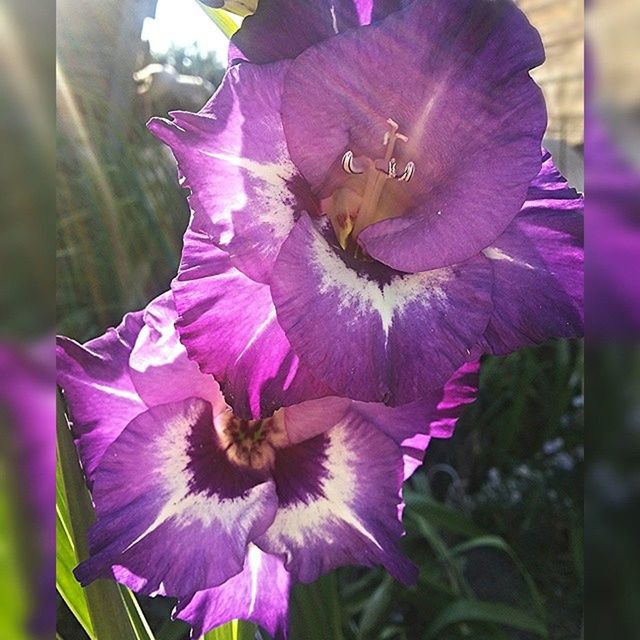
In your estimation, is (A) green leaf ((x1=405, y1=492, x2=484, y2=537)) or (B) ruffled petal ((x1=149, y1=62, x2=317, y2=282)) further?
(A) green leaf ((x1=405, y1=492, x2=484, y2=537))

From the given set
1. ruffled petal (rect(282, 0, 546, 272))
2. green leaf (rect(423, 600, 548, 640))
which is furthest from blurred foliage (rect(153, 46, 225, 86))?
green leaf (rect(423, 600, 548, 640))

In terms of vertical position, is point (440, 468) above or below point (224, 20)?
below

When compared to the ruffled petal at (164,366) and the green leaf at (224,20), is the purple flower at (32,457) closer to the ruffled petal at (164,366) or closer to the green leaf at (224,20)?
the ruffled petal at (164,366)

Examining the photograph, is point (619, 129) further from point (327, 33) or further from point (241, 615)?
point (241, 615)

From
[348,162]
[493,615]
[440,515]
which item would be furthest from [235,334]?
[493,615]

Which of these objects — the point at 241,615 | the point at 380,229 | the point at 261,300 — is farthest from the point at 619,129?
A: the point at 241,615

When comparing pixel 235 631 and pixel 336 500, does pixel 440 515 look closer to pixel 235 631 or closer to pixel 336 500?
pixel 336 500

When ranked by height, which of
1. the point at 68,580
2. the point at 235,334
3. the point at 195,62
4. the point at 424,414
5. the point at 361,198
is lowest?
the point at 68,580

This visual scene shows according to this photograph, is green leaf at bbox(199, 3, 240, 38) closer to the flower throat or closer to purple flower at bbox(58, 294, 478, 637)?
the flower throat
